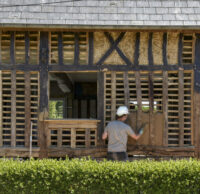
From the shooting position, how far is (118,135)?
23.2 feet

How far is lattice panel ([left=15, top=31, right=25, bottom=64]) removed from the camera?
7.96 metres

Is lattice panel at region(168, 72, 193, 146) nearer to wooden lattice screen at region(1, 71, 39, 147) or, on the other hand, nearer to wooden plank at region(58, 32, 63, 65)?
wooden plank at region(58, 32, 63, 65)

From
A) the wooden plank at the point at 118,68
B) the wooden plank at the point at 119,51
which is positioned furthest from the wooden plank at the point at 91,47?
the wooden plank at the point at 119,51

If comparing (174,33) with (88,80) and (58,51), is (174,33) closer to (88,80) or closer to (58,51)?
(58,51)

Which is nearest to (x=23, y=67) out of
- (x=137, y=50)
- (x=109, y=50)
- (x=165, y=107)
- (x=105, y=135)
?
(x=109, y=50)

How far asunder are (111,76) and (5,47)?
2.96 metres

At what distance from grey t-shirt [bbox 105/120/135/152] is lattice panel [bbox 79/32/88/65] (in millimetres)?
1972

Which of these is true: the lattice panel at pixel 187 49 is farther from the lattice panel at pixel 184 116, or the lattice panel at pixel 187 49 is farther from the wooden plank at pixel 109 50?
the wooden plank at pixel 109 50

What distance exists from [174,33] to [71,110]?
30.1ft

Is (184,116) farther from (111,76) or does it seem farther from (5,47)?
(5,47)

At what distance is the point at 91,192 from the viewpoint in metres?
5.67

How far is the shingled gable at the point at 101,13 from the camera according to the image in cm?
750

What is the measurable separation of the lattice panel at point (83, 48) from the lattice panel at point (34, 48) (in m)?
1.14

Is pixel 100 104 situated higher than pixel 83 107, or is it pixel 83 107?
pixel 100 104
